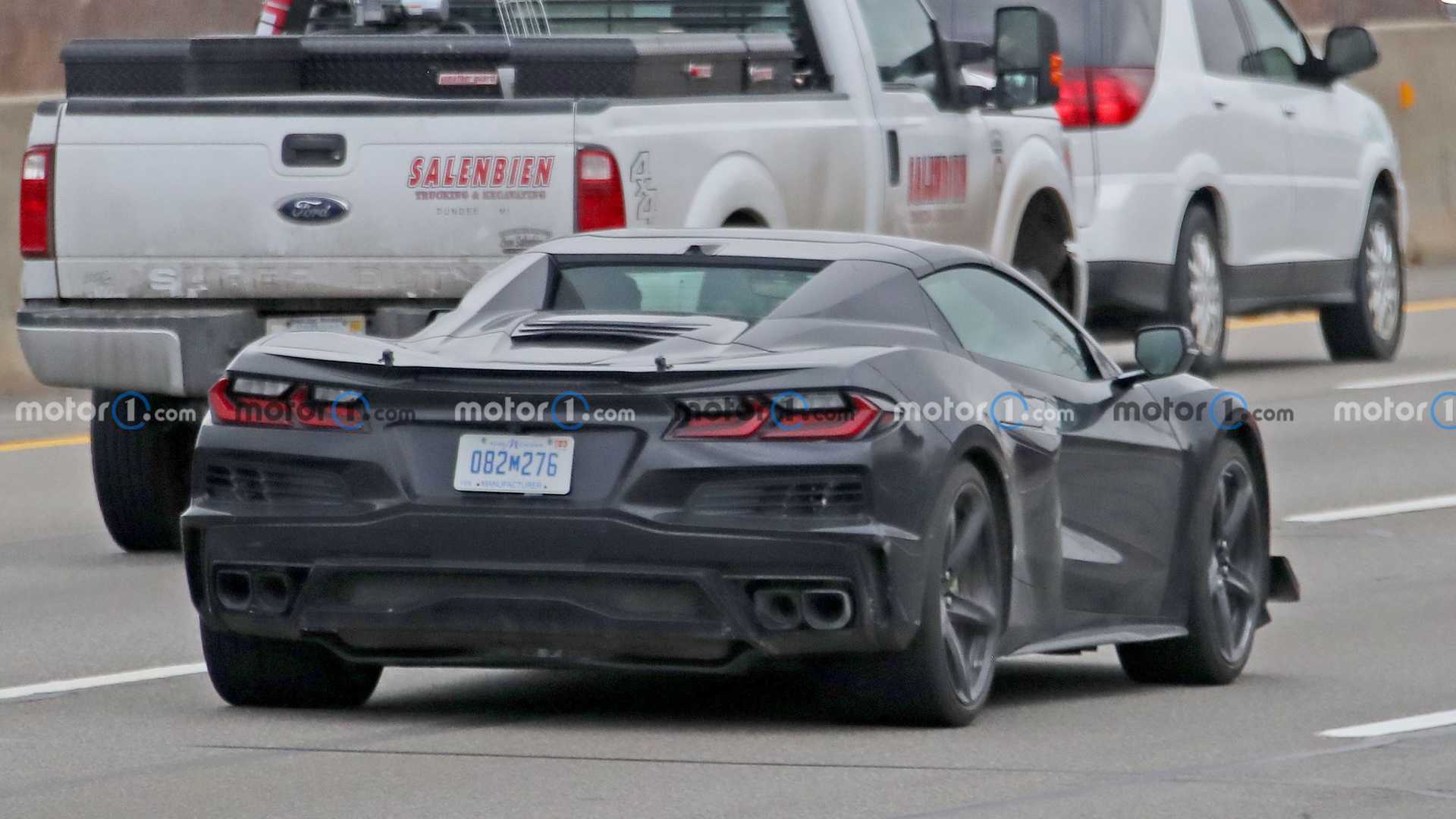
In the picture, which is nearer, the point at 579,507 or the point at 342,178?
the point at 579,507

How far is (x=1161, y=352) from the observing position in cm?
899

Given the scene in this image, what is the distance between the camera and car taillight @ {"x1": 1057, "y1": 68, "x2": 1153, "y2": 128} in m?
17.6

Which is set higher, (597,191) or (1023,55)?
(597,191)

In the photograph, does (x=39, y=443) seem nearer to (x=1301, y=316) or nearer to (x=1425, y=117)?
Answer: (x=1301, y=316)

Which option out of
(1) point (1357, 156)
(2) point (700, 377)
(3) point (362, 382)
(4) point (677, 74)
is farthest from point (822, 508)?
(1) point (1357, 156)

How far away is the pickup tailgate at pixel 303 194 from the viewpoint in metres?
11.1

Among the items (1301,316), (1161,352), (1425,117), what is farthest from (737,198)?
(1425,117)

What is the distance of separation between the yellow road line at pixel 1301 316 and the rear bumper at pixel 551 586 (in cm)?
1569

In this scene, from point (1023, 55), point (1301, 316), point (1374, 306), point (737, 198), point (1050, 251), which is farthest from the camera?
point (1301, 316)

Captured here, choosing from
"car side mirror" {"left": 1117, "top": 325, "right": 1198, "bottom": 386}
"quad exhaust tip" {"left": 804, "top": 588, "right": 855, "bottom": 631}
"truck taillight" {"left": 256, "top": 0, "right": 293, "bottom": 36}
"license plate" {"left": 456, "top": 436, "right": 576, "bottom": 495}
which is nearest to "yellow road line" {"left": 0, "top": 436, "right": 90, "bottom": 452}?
"truck taillight" {"left": 256, "top": 0, "right": 293, "bottom": 36}

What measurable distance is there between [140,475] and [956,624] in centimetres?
505

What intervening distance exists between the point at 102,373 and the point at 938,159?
3.91 metres

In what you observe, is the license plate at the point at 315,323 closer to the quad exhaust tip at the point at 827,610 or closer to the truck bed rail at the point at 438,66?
the truck bed rail at the point at 438,66

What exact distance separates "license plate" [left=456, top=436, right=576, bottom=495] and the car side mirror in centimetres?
198
